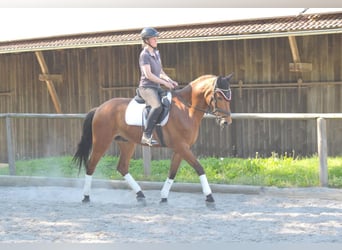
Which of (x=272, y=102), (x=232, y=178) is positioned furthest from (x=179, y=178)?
(x=272, y=102)

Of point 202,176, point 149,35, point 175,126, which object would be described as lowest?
point 202,176

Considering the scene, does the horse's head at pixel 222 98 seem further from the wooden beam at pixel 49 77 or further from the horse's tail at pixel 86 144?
the wooden beam at pixel 49 77

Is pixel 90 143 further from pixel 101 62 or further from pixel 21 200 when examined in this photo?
pixel 101 62

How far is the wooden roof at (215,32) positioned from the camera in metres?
10.0

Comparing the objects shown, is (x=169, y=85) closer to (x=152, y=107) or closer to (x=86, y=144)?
(x=152, y=107)

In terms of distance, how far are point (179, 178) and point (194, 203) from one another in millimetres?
1595

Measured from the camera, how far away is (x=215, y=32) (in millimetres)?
10883

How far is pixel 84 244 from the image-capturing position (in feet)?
17.4

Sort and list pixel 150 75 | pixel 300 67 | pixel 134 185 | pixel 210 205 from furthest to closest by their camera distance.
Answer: pixel 300 67
pixel 134 185
pixel 150 75
pixel 210 205

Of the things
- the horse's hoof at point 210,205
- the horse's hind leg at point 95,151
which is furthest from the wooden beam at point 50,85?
the horse's hoof at point 210,205

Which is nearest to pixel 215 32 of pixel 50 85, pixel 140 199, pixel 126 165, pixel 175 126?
pixel 126 165

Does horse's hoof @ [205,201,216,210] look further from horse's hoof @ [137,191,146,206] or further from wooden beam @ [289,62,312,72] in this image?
wooden beam @ [289,62,312,72]

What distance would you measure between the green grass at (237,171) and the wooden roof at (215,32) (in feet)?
6.63

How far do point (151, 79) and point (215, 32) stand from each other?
3909mm
